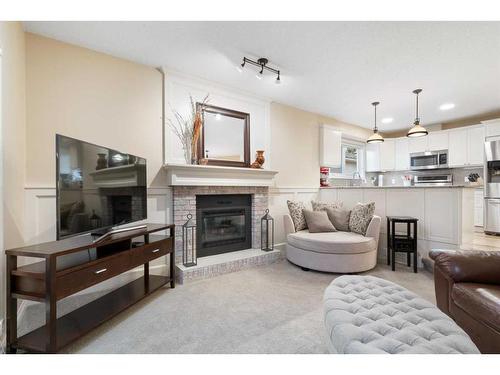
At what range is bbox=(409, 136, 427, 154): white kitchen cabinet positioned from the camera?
523cm

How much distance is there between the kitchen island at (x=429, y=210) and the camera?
283 centimetres

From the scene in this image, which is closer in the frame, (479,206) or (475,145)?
(475,145)

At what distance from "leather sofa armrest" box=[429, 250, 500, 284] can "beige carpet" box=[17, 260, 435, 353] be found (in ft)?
2.79

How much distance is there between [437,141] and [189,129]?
17.5 feet

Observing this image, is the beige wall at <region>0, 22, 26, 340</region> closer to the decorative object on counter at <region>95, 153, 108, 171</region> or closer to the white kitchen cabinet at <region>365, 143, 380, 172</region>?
the decorative object on counter at <region>95, 153, 108, 171</region>

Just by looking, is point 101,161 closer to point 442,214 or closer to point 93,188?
point 93,188

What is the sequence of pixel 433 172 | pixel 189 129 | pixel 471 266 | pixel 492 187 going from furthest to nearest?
1. pixel 433 172
2. pixel 492 187
3. pixel 189 129
4. pixel 471 266

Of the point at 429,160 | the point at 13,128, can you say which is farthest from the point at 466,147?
the point at 13,128

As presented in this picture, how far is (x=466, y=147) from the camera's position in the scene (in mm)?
4715

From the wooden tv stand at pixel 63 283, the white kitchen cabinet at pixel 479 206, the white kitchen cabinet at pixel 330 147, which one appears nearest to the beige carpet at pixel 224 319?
the wooden tv stand at pixel 63 283

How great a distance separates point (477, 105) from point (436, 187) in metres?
2.27

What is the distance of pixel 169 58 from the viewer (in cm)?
254
